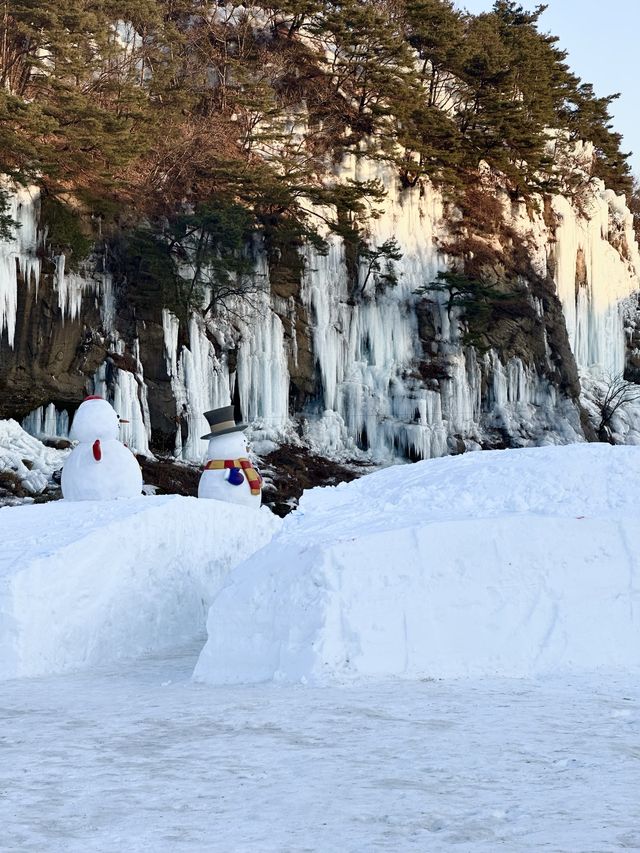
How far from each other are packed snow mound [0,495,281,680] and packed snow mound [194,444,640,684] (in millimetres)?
1487

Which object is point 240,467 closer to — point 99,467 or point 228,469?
point 228,469

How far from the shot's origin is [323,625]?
7.57m

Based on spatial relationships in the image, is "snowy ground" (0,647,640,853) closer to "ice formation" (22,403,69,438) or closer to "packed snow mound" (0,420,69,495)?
"packed snow mound" (0,420,69,495)

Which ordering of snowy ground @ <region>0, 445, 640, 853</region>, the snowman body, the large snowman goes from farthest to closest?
1. the snowman body
2. the large snowman
3. snowy ground @ <region>0, 445, 640, 853</region>

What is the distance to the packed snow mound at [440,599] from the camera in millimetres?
7617

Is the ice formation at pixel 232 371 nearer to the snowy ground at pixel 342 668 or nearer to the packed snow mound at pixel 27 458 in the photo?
the packed snow mound at pixel 27 458

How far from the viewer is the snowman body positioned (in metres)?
13.4

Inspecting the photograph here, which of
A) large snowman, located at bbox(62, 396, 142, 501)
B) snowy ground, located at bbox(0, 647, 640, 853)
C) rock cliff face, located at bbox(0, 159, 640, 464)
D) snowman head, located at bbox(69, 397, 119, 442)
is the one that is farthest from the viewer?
rock cliff face, located at bbox(0, 159, 640, 464)

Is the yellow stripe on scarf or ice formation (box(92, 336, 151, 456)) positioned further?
ice formation (box(92, 336, 151, 456))

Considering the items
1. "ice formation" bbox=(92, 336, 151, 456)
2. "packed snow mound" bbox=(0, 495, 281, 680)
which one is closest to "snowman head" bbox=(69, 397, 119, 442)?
"packed snow mound" bbox=(0, 495, 281, 680)

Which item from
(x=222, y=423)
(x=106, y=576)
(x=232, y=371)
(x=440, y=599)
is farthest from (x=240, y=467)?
(x=232, y=371)

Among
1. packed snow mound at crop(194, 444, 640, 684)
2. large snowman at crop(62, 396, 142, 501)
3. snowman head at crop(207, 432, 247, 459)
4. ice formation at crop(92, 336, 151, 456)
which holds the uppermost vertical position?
ice formation at crop(92, 336, 151, 456)

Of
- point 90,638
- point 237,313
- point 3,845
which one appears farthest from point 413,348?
point 3,845

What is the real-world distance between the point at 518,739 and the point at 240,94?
1141 inches
